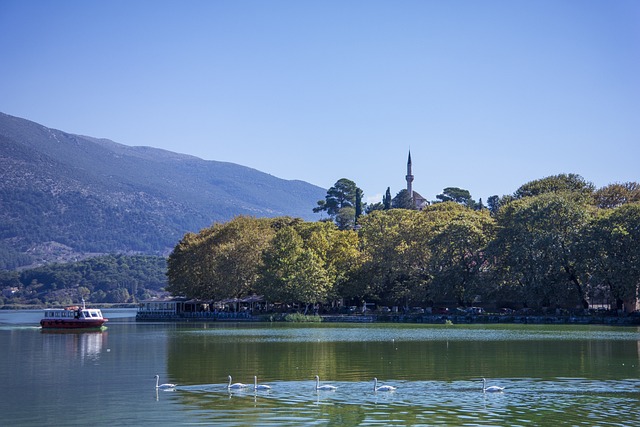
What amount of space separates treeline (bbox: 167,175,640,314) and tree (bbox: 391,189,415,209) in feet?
205

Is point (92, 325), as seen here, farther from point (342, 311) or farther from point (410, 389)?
point (410, 389)

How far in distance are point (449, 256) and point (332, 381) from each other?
2432 inches

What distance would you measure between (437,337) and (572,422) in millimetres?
40254

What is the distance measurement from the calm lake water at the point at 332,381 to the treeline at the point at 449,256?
21923 mm

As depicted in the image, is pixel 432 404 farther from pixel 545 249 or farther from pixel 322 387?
pixel 545 249

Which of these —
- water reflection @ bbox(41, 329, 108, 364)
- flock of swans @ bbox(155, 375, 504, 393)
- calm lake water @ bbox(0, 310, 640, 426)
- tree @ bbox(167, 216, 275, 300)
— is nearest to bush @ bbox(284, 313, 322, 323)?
tree @ bbox(167, 216, 275, 300)

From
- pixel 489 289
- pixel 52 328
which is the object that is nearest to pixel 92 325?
pixel 52 328

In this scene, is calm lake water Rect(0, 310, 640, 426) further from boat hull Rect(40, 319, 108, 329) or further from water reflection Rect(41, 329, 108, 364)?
boat hull Rect(40, 319, 108, 329)

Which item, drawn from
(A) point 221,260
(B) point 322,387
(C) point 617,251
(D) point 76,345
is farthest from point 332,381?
(A) point 221,260

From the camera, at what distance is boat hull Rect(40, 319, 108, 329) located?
297 feet

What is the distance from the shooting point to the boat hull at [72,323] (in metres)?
90.6

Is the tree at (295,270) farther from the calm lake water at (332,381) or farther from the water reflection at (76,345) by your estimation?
the calm lake water at (332,381)

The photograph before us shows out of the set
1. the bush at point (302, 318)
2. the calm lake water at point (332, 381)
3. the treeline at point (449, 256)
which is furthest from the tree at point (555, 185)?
the calm lake water at point (332, 381)

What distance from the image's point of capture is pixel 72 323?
9119 centimetres
